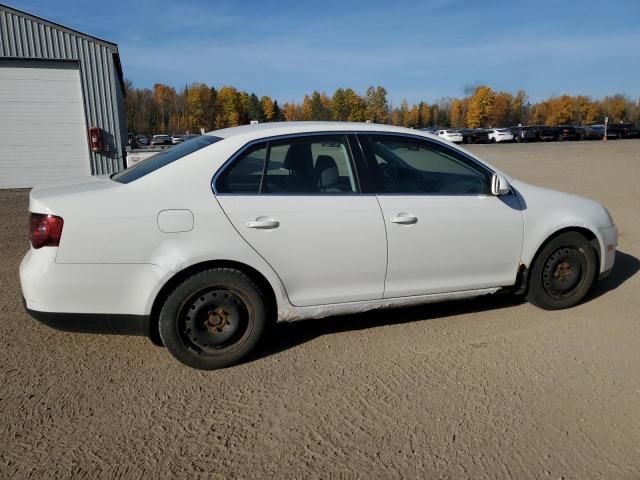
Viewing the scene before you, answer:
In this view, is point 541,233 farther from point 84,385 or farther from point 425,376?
point 84,385

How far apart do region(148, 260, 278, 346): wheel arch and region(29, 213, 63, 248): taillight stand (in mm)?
679

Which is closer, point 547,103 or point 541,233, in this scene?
point 541,233

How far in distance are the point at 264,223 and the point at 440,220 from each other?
1.31 m

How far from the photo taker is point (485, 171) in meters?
3.94

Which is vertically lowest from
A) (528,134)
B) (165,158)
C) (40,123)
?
(165,158)

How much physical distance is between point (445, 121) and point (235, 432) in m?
127

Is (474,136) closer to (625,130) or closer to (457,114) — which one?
(625,130)

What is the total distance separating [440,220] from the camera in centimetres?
369

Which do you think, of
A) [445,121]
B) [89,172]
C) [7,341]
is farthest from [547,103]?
[7,341]

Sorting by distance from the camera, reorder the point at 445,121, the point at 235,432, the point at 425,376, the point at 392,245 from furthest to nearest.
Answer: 1. the point at 445,121
2. the point at 392,245
3. the point at 425,376
4. the point at 235,432

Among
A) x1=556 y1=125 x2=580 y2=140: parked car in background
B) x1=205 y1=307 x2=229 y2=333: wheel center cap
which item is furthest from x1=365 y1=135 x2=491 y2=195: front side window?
x1=556 y1=125 x2=580 y2=140: parked car in background

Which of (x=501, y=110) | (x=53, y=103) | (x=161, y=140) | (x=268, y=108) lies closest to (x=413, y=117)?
(x=501, y=110)

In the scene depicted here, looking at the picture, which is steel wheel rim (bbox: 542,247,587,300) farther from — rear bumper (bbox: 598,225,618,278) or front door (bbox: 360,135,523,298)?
front door (bbox: 360,135,523,298)

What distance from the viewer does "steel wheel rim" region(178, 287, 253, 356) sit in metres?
3.24
